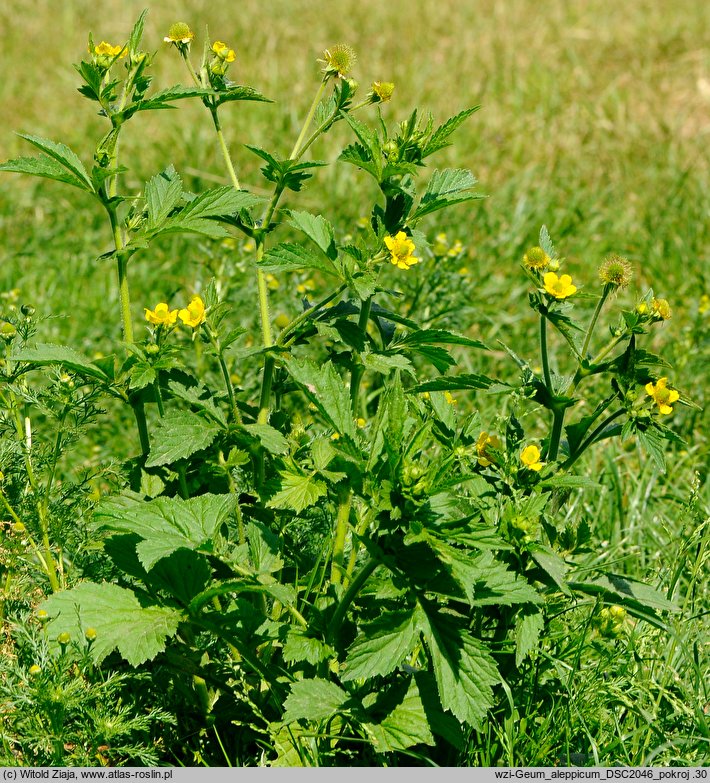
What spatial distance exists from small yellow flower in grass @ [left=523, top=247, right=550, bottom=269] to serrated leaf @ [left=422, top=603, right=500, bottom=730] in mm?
725

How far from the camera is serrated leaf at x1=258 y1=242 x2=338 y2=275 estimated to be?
1980 mm

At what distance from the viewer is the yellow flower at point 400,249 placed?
6.40 feet

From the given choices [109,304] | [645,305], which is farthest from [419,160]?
[109,304]

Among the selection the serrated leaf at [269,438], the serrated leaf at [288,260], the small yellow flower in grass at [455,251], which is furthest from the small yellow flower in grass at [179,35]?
the small yellow flower in grass at [455,251]

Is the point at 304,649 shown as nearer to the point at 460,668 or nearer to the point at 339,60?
the point at 460,668

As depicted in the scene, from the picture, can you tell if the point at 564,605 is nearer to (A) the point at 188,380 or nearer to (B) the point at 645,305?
(B) the point at 645,305

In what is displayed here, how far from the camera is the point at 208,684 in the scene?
2215mm

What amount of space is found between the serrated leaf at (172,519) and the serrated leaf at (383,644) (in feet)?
1.13

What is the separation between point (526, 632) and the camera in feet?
6.43

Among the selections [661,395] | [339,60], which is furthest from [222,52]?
[661,395]

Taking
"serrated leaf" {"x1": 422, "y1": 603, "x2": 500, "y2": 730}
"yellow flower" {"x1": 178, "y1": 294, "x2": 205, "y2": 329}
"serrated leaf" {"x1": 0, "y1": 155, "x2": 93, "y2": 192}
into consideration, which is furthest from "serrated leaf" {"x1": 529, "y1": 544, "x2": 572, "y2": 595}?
Result: "serrated leaf" {"x1": 0, "y1": 155, "x2": 93, "y2": 192}

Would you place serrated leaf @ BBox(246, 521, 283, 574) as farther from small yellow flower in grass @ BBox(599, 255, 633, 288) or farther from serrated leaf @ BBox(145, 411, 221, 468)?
small yellow flower in grass @ BBox(599, 255, 633, 288)

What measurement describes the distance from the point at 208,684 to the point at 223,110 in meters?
4.11

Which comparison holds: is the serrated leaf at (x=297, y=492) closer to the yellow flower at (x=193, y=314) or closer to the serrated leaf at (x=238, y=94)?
the yellow flower at (x=193, y=314)
